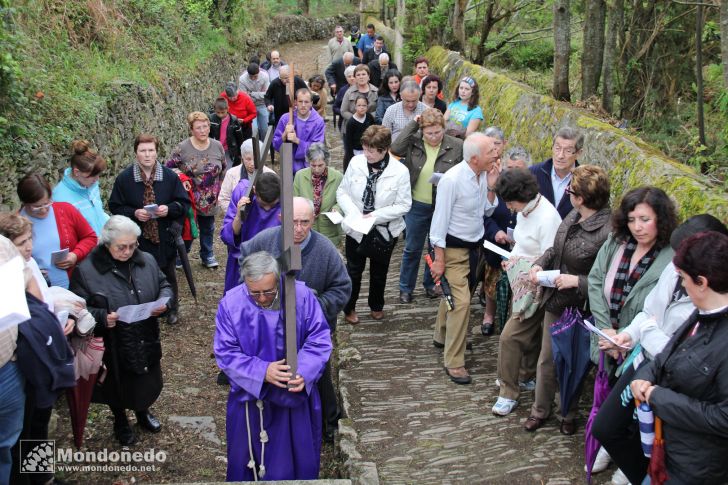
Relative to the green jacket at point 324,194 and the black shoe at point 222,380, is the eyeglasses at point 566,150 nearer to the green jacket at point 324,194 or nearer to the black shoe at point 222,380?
the green jacket at point 324,194

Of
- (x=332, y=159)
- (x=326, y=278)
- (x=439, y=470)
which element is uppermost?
(x=326, y=278)

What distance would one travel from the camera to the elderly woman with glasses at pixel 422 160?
286 inches

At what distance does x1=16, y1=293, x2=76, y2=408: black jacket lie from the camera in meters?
4.19

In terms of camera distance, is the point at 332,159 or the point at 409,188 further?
the point at 332,159

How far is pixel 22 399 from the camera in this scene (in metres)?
4.22

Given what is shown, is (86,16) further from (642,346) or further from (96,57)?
(642,346)

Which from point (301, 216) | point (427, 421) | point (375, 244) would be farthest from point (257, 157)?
point (427, 421)

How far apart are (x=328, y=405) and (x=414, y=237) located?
251 cm

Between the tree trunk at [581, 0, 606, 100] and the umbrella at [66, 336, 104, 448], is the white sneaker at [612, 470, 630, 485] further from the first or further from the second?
the tree trunk at [581, 0, 606, 100]

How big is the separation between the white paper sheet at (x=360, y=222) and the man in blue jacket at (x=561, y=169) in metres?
1.61

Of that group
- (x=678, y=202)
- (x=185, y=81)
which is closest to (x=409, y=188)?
(x=678, y=202)

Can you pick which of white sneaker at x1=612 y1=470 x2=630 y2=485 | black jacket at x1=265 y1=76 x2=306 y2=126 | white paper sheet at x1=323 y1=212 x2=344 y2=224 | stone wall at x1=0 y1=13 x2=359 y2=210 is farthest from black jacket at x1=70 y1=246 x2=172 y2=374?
black jacket at x1=265 y1=76 x2=306 y2=126

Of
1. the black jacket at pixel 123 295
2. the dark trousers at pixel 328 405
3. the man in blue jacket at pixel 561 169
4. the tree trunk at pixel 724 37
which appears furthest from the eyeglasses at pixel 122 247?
the tree trunk at pixel 724 37

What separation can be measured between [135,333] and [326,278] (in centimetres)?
146
